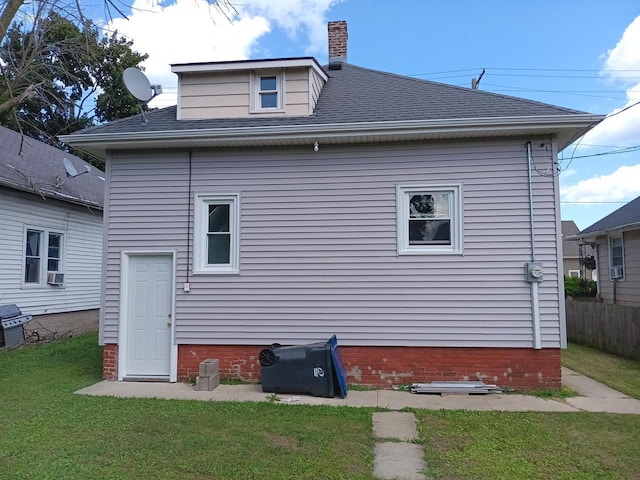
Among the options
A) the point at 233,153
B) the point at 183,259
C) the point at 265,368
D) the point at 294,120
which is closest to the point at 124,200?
the point at 183,259

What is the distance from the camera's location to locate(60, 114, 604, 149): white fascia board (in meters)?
7.30

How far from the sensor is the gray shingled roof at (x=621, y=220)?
566 inches

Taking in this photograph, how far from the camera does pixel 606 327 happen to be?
1176 centimetres

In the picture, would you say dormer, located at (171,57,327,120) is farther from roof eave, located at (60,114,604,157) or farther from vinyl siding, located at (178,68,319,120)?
roof eave, located at (60,114,604,157)

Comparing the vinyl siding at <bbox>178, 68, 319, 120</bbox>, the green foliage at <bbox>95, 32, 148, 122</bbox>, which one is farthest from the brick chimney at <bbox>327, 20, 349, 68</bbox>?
the green foliage at <bbox>95, 32, 148, 122</bbox>

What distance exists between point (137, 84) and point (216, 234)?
292cm

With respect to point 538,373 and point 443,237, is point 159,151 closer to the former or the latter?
point 443,237

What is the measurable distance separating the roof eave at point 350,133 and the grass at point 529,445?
404 cm

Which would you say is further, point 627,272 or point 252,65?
point 627,272

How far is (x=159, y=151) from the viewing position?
839 cm

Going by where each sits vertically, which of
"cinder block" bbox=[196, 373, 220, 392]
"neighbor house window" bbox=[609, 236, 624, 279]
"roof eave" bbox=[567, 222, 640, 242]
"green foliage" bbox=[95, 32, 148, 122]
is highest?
"green foliage" bbox=[95, 32, 148, 122]

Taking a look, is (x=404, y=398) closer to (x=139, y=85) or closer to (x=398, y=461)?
(x=398, y=461)

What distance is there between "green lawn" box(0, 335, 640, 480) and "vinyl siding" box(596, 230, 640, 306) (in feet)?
33.1

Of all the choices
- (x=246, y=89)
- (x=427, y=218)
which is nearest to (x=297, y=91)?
(x=246, y=89)
